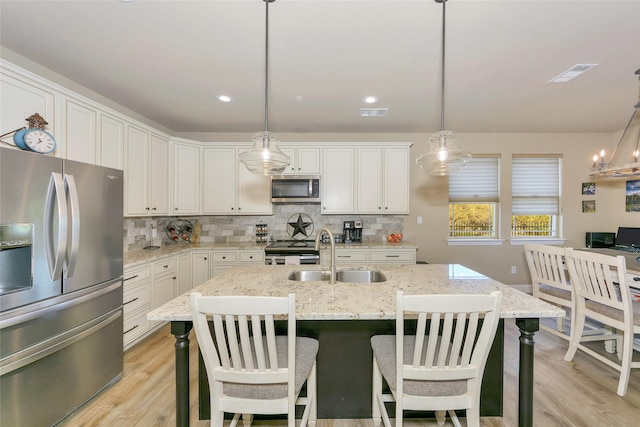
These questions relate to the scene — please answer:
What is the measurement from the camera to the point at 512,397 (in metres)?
1.96

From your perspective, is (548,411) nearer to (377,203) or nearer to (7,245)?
(377,203)

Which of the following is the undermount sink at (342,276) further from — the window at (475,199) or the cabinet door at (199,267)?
the window at (475,199)

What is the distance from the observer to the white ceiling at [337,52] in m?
1.70

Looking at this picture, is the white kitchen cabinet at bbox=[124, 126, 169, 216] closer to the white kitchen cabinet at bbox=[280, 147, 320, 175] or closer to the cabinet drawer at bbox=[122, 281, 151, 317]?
the cabinet drawer at bbox=[122, 281, 151, 317]

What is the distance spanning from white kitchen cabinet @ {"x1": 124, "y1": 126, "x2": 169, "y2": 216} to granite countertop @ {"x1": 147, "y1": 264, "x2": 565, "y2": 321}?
1723 mm

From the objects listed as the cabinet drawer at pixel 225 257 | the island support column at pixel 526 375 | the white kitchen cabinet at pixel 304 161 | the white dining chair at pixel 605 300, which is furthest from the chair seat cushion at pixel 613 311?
the cabinet drawer at pixel 225 257

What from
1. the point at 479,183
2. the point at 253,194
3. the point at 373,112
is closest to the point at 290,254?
the point at 253,194

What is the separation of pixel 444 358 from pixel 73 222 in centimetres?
227

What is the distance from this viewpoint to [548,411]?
1833mm

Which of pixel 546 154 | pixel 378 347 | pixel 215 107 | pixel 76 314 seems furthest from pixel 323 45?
pixel 546 154

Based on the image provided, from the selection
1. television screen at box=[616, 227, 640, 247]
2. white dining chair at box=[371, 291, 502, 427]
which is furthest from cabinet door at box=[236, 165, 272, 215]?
television screen at box=[616, 227, 640, 247]

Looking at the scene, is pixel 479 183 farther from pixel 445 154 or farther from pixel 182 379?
pixel 182 379

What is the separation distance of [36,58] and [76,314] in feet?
7.04

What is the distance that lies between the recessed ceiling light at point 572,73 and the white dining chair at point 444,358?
2.51 m
